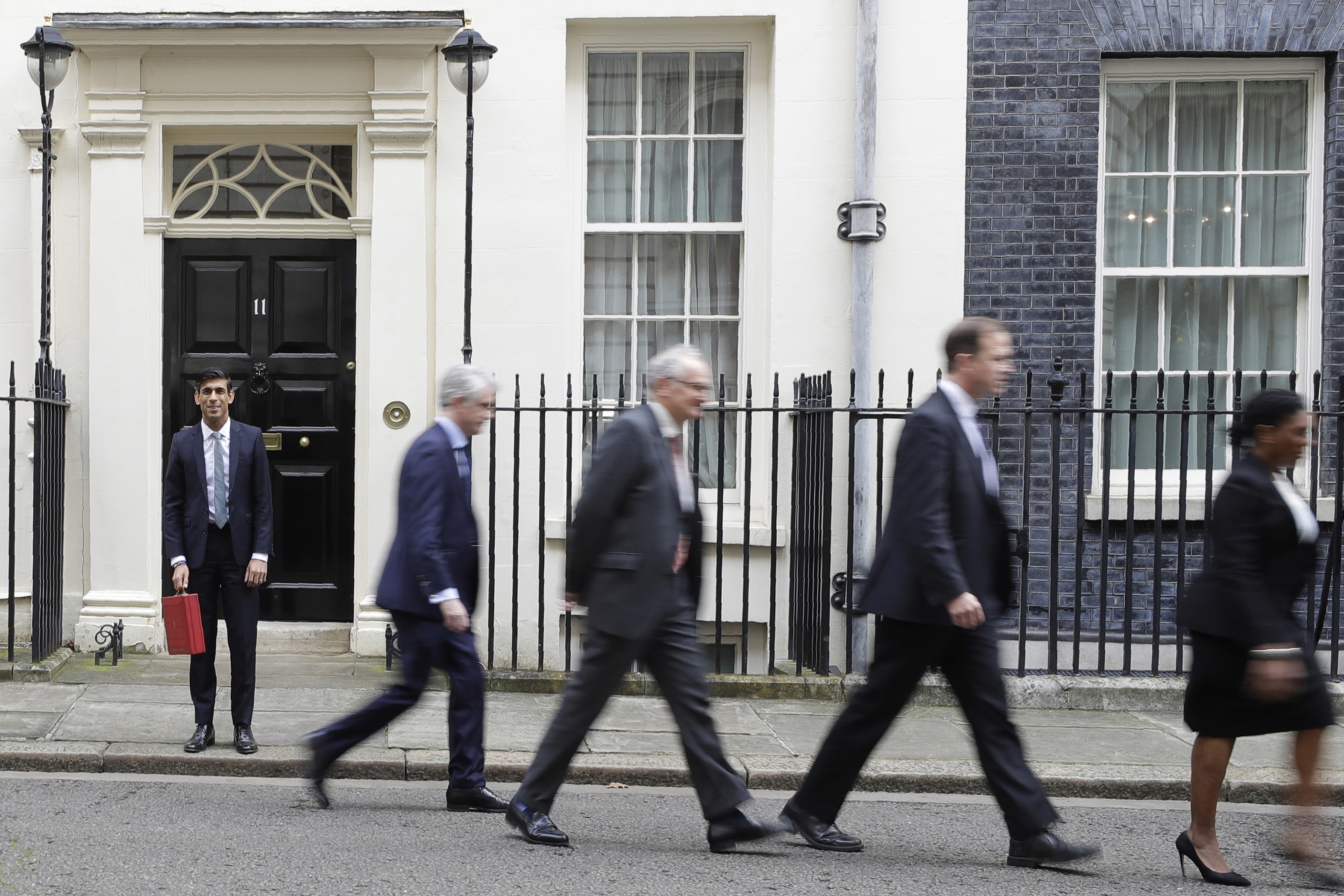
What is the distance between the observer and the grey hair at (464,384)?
16.5 feet

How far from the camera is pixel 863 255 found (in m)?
8.15

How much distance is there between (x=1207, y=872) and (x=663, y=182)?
562 centimetres

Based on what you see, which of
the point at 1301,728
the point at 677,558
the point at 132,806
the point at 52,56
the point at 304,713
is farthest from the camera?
the point at 52,56

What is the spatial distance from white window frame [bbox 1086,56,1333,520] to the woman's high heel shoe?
12.8 feet

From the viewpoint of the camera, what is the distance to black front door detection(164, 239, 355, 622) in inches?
337

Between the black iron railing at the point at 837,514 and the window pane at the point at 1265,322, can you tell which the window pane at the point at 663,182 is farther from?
the window pane at the point at 1265,322

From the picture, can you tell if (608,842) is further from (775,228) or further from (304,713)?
(775,228)

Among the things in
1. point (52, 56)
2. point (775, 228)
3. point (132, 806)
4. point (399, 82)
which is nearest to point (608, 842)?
point (132, 806)

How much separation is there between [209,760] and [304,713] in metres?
0.98

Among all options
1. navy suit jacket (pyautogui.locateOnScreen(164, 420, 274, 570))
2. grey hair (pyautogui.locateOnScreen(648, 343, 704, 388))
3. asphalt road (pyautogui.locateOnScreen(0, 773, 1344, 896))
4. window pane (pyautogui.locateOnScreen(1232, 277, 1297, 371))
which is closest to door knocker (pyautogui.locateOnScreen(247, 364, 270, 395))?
navy suit jacket (pyautogui.locateOnScreen(164, 420, 274, 570))

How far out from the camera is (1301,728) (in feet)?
14.0

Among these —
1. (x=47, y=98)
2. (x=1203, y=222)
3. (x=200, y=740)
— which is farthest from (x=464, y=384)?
(x=1203, y=222)

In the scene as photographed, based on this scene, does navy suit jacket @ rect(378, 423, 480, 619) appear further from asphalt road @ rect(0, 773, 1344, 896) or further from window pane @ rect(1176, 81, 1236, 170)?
window pane @ rect(1176, 81, 1236, 170)

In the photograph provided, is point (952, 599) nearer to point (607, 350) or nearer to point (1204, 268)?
point (607, 350)
